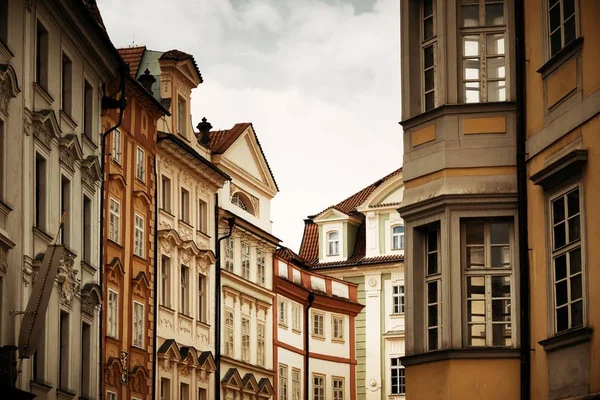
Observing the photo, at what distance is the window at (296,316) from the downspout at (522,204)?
43.7 meters

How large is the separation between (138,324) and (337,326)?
988 inches

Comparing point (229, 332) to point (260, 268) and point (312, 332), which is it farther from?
point (312, 332)

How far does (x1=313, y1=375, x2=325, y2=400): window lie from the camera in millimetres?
67300

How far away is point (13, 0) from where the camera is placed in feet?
95.9

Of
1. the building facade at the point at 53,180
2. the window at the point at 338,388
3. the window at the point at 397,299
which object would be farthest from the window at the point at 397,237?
the building facade at the point at 53,180

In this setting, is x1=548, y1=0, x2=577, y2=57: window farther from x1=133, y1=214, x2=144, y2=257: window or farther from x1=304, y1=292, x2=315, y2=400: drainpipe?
x1=304, y1=292, x2=315, y2=400: drainpipe

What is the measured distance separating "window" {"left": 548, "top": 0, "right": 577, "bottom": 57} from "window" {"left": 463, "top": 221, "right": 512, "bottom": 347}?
2.86m

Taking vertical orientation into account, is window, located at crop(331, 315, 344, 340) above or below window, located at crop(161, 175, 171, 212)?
below

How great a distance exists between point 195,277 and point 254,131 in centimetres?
965

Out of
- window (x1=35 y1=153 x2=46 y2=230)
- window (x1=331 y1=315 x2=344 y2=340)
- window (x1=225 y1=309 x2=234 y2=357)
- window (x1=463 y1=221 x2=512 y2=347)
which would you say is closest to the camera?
window (x1=463 y1=221 x2=512 y2=347)

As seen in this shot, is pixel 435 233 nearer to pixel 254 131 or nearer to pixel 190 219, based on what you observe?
pixel 190 219

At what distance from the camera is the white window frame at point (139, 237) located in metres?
46.1

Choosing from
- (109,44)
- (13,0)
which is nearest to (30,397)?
(13,0)

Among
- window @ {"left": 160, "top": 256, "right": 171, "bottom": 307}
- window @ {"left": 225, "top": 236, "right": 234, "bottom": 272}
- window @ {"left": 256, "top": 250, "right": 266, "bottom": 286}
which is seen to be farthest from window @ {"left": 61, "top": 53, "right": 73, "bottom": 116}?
window @ {"left": 256, "top": 250, "right": 266, "bottom": 286}
